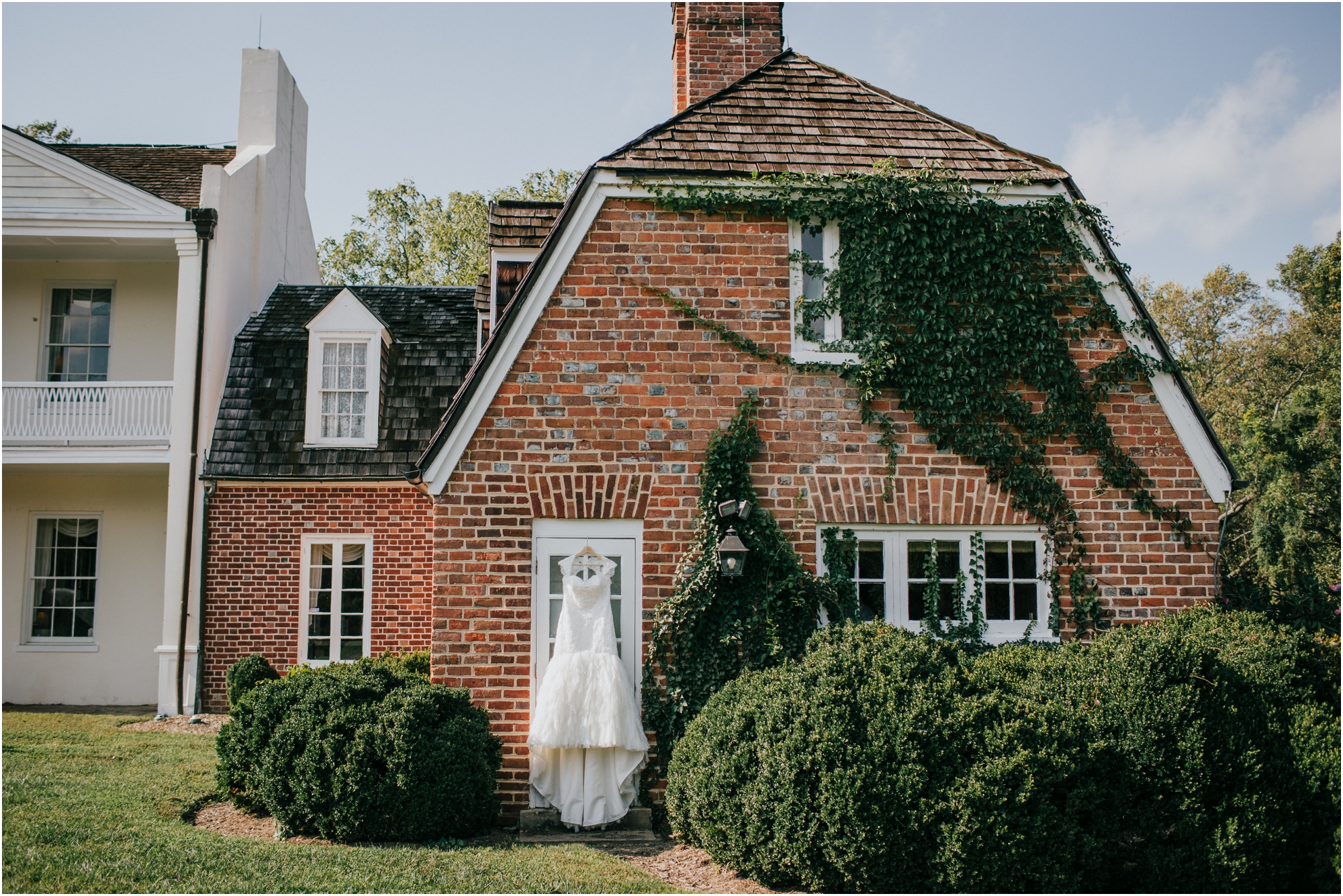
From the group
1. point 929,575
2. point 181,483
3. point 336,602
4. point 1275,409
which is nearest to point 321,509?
point 336,602

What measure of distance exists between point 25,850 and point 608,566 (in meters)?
4.24

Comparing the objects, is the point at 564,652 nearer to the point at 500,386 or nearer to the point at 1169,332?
the point at 500,386

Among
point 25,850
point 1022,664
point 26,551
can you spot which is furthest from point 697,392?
point 26,551

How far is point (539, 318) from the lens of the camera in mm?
7488

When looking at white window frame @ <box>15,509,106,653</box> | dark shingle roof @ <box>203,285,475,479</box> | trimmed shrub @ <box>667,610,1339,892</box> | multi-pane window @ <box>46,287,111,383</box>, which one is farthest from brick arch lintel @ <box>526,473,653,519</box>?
multi-pane window @ <box>46,287,111,383</box>

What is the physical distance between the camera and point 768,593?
23.4 ft

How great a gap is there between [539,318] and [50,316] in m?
10.8

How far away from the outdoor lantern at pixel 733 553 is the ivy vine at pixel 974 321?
1.52m

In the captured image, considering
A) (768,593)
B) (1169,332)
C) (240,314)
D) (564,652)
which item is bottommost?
(564,652)

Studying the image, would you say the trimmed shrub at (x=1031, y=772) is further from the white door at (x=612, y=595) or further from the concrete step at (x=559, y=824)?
the white door at (x=612, y=595)

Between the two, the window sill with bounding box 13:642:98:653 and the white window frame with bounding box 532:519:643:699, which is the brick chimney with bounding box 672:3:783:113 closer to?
the white window frame with bounding box 532:519:643:699

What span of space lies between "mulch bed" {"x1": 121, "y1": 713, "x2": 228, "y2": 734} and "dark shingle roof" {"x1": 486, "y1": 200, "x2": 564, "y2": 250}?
6675 millimetres

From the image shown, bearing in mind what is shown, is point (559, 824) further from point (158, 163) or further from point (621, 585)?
point (158, 163)

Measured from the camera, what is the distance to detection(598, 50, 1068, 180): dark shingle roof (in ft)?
25.2
